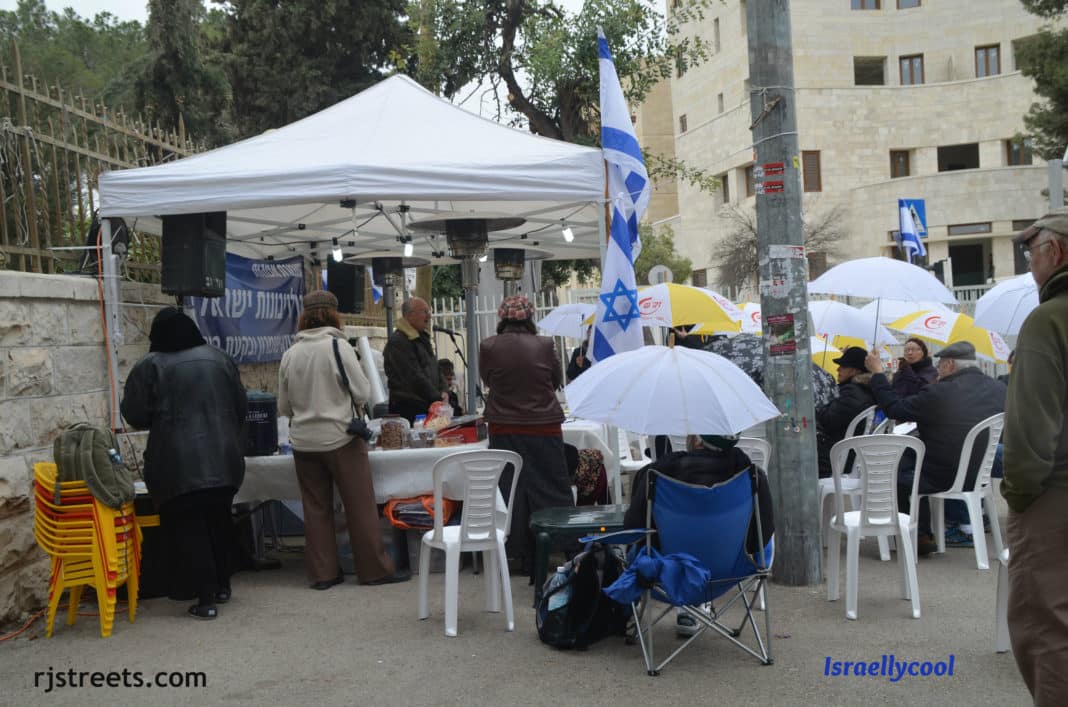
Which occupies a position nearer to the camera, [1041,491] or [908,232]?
[1041,491]

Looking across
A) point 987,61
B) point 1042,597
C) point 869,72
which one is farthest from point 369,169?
point 869,72

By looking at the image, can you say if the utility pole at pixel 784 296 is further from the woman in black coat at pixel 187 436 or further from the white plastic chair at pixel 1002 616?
the woman in black coat at pixel 187 436

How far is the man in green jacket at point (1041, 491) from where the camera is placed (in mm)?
3162

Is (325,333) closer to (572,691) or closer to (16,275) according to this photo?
(16,275)

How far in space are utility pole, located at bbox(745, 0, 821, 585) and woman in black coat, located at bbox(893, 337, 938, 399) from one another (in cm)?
250

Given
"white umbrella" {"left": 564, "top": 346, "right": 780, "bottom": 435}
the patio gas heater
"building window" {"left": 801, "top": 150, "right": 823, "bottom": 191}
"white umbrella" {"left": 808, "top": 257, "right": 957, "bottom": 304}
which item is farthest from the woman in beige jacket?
"building window" {"left": 801, "top": 150, "right": 823, "bottom": 191}

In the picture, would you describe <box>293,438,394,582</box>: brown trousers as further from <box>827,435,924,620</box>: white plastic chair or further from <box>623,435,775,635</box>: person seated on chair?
<box>827,435,924,620</box>: white plastic chair

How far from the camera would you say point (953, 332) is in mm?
9602

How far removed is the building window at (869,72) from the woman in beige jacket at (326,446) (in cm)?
4319

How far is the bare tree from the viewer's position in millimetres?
39719

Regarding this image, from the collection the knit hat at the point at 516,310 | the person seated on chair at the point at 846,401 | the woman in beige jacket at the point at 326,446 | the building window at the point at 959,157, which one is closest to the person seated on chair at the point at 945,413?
the person seated on chair at the point at 846,401

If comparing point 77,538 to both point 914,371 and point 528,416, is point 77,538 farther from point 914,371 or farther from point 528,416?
point 914,371

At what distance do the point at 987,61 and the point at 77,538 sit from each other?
46.0 m

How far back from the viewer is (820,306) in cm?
1002
